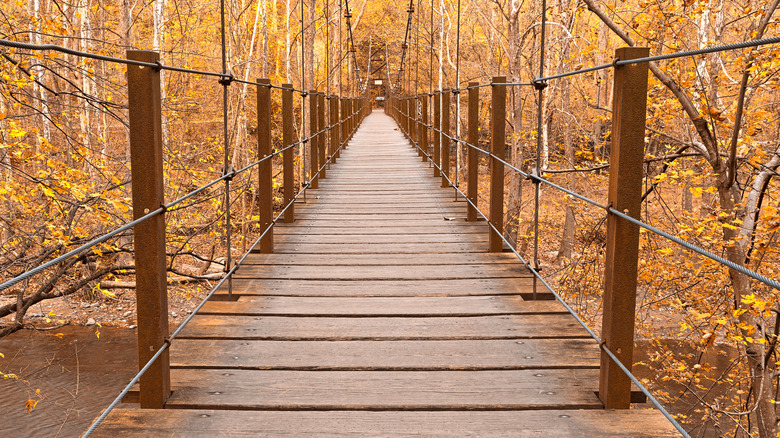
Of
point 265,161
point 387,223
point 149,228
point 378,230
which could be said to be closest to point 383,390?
point 149,228

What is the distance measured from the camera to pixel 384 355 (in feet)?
6.73

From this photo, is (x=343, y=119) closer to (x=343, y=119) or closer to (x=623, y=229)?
(x=343, y=119)

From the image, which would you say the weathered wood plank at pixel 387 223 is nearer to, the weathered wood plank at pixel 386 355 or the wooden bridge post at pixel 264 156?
the wooden bridge post at pixel 264 156

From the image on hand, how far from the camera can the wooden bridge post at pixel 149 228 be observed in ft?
5.14

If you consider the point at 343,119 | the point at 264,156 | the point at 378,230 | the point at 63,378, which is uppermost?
the point at 343,119

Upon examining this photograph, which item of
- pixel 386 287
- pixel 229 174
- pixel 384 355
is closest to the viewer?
pixel 384 355

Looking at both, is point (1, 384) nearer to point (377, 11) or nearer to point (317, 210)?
point (317, 210)

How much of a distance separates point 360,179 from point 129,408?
4815 mm

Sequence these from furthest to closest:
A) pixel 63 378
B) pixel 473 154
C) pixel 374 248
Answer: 1. pixel 63 378
2. pixel 473 154
3. pixel 374 248

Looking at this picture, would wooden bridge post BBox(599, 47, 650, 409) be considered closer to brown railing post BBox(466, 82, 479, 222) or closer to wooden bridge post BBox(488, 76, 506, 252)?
wooden bridge post BBox(488, 76, 506, 252)

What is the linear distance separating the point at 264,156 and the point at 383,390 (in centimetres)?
185

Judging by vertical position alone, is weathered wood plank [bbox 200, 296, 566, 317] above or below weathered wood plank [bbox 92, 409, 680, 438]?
above

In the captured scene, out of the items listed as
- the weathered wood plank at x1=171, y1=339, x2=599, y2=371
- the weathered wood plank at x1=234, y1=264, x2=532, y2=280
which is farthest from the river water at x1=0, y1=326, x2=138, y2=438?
the weathered wood plank at x1=171, y1=339, x2=599, y2=371

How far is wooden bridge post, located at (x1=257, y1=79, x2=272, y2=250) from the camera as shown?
3359mm
